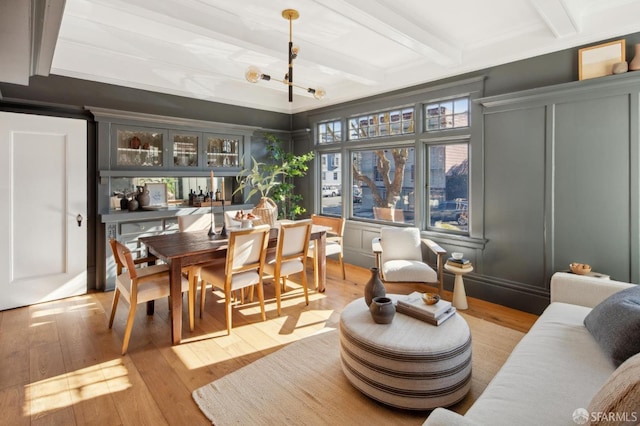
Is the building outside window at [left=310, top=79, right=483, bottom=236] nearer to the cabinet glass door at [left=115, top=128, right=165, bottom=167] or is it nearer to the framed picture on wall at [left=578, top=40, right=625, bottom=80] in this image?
the framed picture on wall at [left=578, top=40, right=625, bottom=80]

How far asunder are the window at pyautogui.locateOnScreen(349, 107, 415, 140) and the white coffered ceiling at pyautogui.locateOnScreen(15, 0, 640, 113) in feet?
1.14

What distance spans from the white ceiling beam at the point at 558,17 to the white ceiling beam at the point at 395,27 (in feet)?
3.01

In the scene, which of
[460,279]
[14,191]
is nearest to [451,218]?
[460,279]

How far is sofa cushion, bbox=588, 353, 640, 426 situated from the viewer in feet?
3.42

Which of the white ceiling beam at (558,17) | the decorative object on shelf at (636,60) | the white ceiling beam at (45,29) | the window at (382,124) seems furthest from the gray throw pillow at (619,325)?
the white ceiling beam at (45,29)

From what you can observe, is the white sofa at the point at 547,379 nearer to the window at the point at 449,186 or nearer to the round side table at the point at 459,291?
the round side table at the point at 459,291

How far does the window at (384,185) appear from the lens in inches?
189

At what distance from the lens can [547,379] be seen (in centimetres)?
162

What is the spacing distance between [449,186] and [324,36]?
2291mm

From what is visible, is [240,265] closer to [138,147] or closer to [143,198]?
[143,198]

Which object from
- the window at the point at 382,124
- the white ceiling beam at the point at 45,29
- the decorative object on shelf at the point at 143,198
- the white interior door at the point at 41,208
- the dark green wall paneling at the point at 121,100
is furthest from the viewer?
the window at the point at 382,124

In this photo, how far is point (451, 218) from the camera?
432 cm

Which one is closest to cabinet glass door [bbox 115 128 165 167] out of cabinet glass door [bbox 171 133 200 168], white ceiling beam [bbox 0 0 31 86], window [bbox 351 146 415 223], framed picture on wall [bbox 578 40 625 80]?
cabinet glass door [bbox 171 133 200 168]

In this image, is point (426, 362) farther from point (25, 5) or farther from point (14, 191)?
point (14, 191)
